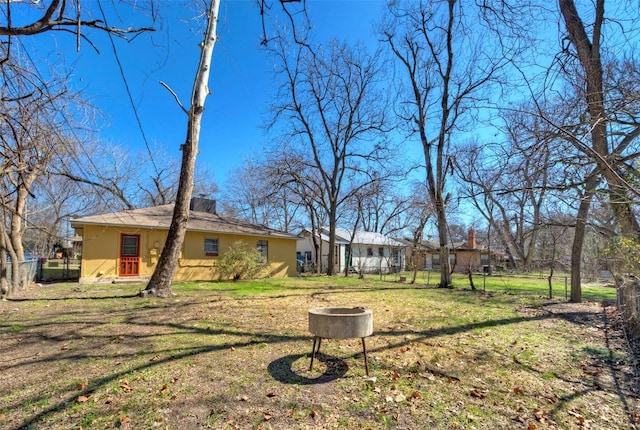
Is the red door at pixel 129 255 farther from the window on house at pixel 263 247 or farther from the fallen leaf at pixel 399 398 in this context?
the fallen leaf at pixel 399 398

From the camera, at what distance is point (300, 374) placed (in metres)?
4.15

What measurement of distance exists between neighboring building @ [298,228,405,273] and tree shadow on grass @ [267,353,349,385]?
24.1m

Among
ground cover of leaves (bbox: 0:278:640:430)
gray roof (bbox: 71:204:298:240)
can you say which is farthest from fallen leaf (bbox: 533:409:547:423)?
gray roof (bbox: 71:204:298:240)

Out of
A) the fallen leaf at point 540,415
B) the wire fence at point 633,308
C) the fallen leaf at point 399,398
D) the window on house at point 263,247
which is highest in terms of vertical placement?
the window on house at point 263,247

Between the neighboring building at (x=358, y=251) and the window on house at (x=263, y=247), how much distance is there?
11.1 meters

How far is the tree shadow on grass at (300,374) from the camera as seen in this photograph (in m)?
3.99

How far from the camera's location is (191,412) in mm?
3193

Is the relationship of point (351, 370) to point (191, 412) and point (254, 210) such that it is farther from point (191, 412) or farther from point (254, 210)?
point (254, 210)

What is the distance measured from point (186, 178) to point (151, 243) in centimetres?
687

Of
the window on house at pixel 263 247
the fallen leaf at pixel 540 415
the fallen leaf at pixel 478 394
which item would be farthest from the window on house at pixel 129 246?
the fallen leaf at pixel 540 415

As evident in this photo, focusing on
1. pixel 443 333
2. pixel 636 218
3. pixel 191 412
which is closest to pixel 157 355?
pixel 191 412

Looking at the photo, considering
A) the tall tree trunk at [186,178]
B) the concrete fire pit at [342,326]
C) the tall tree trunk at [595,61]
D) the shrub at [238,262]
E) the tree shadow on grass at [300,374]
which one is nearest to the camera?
the tree shadow on grass at [300,374]

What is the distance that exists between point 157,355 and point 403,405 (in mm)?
3313

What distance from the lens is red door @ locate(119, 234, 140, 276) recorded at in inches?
565
